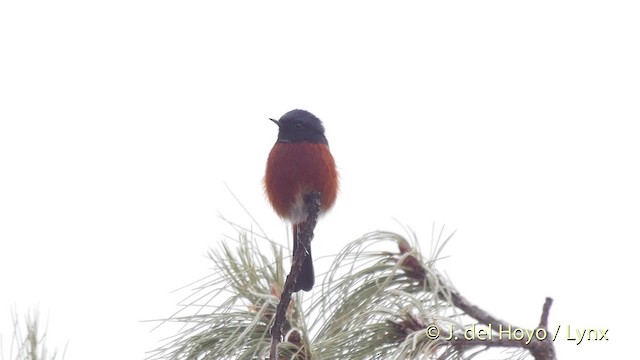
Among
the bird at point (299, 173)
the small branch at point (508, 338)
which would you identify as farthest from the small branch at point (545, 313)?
the bird at point (299, 173)

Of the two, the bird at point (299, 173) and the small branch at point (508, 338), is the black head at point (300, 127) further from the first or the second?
the small branch at point (508, 338)

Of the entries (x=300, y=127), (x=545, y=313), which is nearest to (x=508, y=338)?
Result: (x=545, y=313)

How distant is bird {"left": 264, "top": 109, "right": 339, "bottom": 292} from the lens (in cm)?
468

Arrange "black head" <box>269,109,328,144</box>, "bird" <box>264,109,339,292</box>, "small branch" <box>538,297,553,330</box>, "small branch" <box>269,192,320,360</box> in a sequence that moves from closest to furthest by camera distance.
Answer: "small branch" <box>538,297,553,330</box>
"small branch" <box>269,192,320,360</box>
"bird" <box>264,109,339,292</box>
"black head" <box>269,109,328,144</box>

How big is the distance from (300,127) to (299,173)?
432 millimetres

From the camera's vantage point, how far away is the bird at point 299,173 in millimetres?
4680

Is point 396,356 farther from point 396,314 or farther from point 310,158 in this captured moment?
point 310,158

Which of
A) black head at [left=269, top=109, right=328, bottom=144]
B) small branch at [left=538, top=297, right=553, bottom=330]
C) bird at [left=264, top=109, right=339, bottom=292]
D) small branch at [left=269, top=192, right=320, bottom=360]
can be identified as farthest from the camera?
black head at [left=269, top=109, right=328, bottom=144]

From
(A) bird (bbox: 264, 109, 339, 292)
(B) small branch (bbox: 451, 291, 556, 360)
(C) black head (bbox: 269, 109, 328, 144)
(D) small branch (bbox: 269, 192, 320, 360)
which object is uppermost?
(C) black head (bbox: 269, 109, 328, 144)

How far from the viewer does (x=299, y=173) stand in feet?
15.3

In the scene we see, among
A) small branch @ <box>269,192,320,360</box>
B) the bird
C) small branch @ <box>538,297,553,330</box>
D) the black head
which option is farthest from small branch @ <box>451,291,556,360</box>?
the black head

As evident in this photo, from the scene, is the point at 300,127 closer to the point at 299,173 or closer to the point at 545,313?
the point at 299,173

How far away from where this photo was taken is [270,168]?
485cm

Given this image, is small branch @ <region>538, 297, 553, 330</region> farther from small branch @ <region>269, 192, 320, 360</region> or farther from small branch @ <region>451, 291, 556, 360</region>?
small branch @ <region>269, 192, 320, 360</region>
